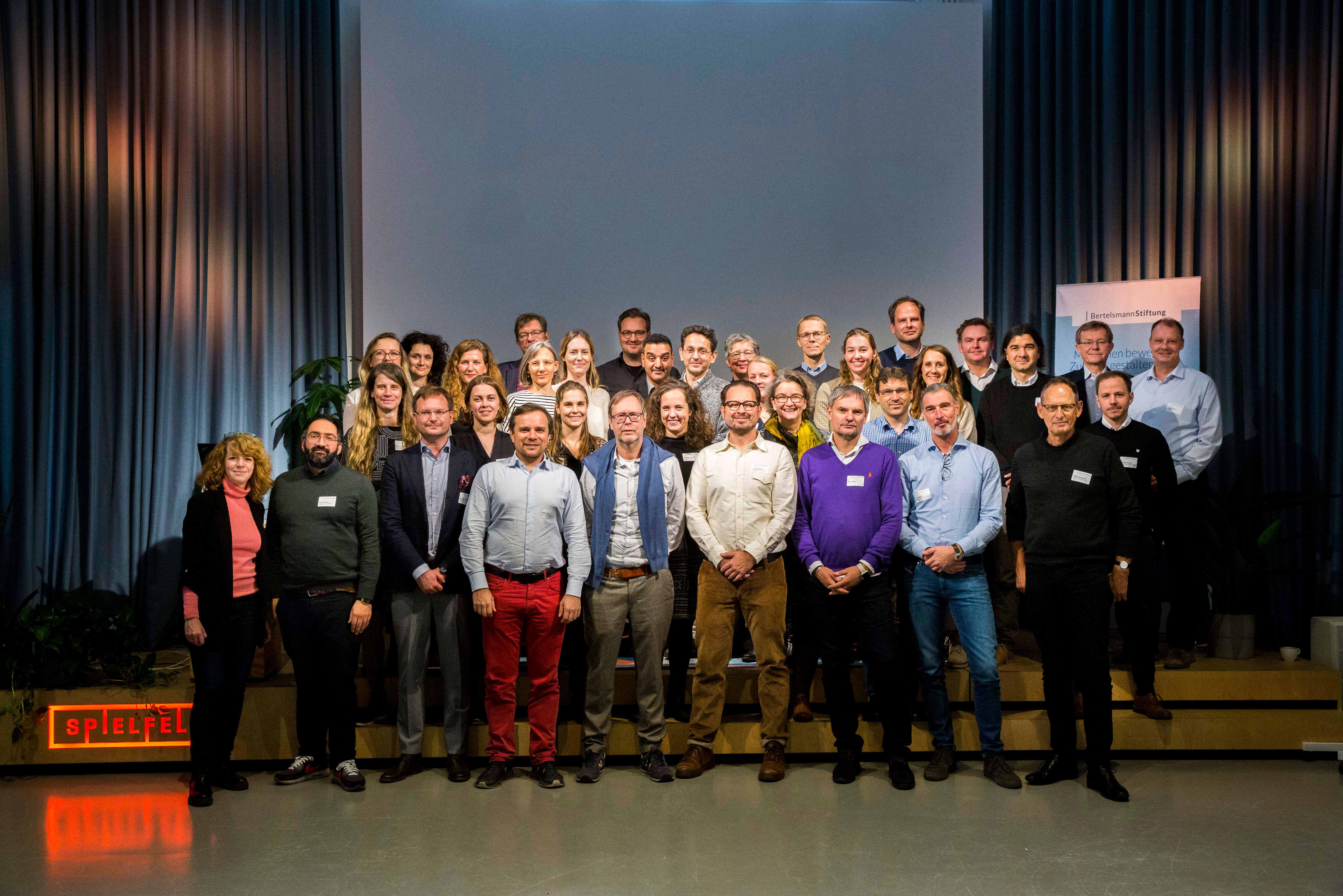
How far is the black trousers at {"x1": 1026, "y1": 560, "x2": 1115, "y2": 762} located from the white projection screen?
2618 millimetres

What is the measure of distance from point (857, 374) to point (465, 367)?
1.85 m

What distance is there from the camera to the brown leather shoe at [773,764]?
3682 millimetres

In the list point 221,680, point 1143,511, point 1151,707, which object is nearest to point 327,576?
point 221,680

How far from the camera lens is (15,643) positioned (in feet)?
13.2

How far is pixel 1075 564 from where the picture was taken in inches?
140

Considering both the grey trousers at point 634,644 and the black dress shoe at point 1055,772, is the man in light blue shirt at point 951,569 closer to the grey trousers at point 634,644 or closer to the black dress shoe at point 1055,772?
Answer: the black dress shoe at point 1055,772

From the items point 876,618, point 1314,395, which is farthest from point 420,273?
point 1314,395

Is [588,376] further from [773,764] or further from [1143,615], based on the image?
[1143,615]

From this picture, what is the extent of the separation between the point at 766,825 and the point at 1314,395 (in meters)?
4.11

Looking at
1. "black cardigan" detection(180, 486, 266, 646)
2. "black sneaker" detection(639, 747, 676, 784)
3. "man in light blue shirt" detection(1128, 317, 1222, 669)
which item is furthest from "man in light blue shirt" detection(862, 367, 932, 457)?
"black cardigan" detection(180, 486, 266, 646)

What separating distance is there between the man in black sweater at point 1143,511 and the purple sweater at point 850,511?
104cm

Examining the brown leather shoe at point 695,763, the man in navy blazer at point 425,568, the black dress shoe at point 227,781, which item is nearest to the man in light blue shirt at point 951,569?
the brown leather shoe at point 695,763

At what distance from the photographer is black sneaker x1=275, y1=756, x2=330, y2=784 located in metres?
3.73

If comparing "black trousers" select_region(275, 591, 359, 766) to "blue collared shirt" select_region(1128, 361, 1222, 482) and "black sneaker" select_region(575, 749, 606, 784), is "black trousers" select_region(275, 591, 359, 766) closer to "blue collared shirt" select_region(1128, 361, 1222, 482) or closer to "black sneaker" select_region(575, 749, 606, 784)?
"black sneaker" select_region(575, 749, 606, 784)
